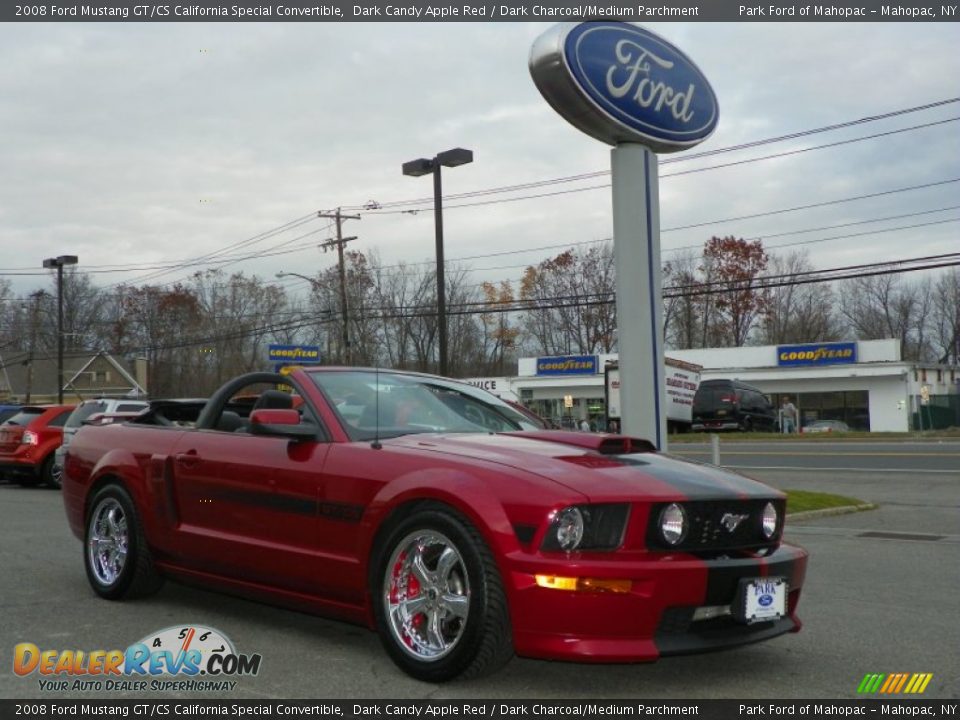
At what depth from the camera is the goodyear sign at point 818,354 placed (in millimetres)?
47000

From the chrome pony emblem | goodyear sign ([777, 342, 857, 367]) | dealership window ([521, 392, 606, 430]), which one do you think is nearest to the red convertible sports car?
the chrome pony emblem

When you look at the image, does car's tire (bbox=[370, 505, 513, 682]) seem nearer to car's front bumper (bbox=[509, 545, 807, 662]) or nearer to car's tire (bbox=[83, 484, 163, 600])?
car's front bumper (bbox=[509, 545, 807, 662])

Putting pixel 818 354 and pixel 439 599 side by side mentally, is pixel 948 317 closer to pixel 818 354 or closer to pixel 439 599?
pixel 818 354

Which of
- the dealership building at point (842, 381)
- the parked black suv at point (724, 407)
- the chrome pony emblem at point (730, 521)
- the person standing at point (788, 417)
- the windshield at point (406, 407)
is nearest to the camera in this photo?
the chrome pony emblem at point (730, 521)

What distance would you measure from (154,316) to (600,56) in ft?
197

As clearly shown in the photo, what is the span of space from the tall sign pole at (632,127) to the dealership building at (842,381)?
3155 centimetres

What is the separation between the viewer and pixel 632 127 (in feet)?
35.3

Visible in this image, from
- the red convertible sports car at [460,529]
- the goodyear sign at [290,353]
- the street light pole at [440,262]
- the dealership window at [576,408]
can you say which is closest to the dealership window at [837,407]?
the dealership window at [576,408]

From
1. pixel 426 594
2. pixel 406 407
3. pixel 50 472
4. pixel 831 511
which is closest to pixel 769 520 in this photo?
pixel 426 594

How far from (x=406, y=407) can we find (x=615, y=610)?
6.43ft

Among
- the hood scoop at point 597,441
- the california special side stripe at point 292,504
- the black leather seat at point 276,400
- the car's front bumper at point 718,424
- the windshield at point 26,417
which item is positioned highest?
the black leather seat at point 276,400

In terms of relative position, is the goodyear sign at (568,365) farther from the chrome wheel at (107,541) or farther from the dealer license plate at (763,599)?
the dealer license plate at (763,599)

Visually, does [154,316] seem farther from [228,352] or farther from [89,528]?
[89,528]

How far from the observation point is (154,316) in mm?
66000
